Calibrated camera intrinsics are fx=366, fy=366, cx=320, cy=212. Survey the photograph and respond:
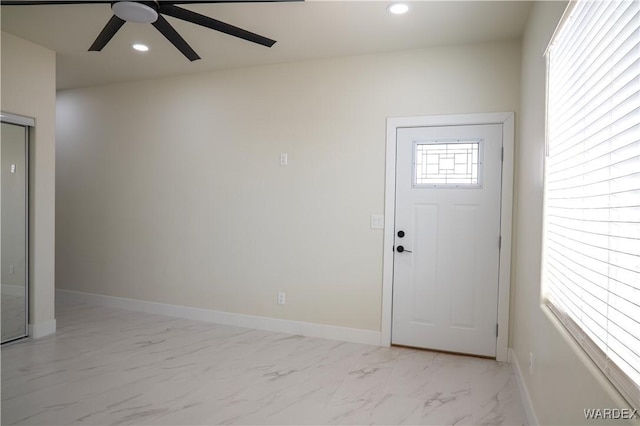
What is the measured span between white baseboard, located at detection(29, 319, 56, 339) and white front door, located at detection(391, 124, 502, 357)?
339 cm

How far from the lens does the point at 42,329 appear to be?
141 inches

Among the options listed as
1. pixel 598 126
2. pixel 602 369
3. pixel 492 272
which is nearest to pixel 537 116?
pixel 598 126

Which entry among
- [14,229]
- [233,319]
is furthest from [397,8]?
[14,229]

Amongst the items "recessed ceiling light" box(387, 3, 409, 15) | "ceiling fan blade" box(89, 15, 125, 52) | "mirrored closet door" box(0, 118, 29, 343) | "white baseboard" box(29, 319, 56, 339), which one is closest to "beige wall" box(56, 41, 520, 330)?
"recessed ceiling light" box(387, 3, 409, 15)

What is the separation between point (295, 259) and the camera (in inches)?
151

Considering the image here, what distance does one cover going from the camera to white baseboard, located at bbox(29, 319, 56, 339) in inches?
138

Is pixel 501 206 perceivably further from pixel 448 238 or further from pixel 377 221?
pixel 377 221

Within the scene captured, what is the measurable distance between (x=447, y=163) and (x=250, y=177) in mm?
2034

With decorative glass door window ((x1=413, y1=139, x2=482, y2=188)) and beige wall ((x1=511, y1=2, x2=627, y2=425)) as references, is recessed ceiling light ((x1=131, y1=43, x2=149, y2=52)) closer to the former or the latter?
decorative glass door window ((x1=413, y1=139, x2=482, y2=188))

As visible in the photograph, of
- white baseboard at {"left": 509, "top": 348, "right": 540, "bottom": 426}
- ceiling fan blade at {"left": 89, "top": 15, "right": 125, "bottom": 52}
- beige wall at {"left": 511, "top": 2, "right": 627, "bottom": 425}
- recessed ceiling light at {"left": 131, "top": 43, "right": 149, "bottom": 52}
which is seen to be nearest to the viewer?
beige wall at {"left": 511, "top": 2, "right": 627, "bottom": 425}

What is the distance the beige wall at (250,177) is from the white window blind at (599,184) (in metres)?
1.63

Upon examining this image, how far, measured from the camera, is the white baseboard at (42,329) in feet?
11.5

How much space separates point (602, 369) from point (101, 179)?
5220 millimetres

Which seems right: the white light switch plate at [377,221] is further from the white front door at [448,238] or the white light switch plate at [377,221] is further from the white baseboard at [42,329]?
the white baseboard at [42,329]
